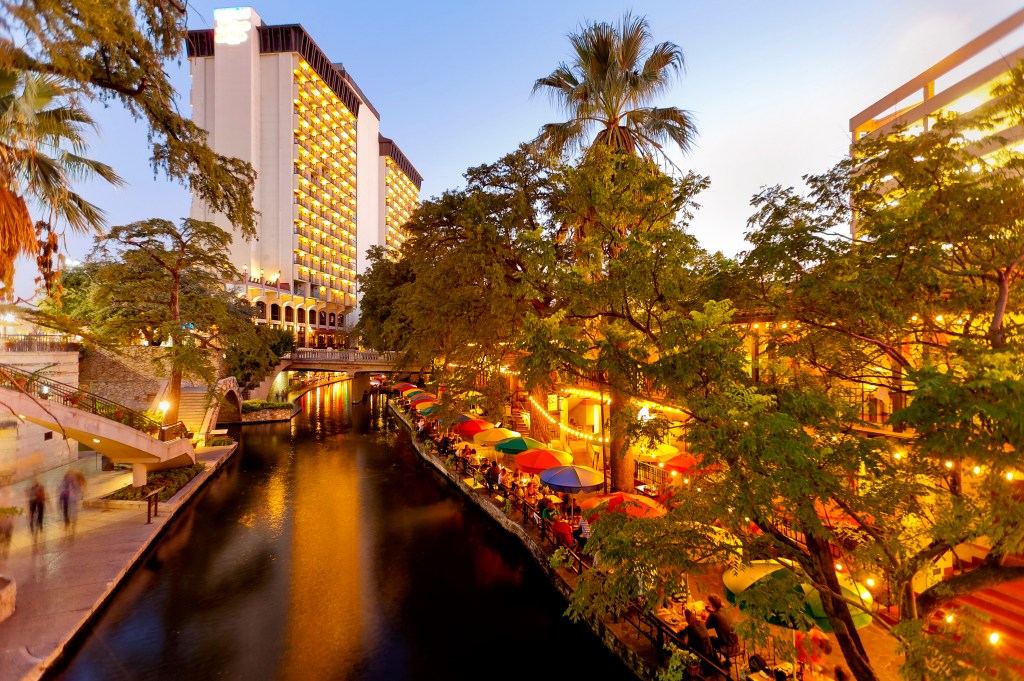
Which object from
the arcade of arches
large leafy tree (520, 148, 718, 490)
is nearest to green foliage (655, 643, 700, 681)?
large leafy tree (520, 148, 718, 490)

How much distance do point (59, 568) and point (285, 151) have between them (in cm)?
7180

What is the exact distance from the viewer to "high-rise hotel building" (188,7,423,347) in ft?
219

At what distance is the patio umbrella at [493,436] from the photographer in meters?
18.3

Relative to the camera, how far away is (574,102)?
1349 centimetres

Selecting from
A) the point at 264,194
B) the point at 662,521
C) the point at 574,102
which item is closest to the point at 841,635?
the point at 662,521

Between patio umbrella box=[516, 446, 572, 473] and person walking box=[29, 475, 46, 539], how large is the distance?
14.1 m

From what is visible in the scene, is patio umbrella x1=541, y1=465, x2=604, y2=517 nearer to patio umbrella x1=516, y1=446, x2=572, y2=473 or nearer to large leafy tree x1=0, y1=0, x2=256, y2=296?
patio umbrella x1=516, y1=446, x2=572, y2=473

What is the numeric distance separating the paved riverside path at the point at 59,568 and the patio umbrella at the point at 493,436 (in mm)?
10691

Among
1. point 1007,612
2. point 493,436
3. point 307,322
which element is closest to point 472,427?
point 493,436

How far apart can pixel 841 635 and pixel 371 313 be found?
29575 mm

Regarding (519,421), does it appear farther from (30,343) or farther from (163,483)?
(30,343)

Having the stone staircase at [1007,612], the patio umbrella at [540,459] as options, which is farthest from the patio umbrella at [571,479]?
the stone staircase at [1007,612]

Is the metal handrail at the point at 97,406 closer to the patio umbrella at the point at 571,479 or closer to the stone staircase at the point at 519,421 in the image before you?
the patio umbrella at the point at 571,479

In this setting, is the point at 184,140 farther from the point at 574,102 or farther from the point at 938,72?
the point at 938,72
